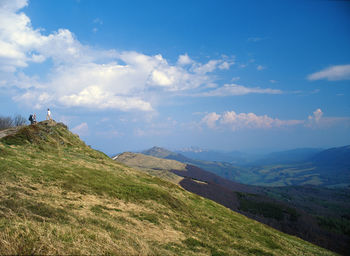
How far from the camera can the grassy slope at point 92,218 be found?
10266 mm

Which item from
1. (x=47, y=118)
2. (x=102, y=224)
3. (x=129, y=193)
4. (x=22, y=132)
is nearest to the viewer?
(x=102, y=224)

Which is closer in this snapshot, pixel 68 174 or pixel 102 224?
pixel 102 224

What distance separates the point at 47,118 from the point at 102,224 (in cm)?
4901

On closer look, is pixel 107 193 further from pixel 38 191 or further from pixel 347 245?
pixel 347 245

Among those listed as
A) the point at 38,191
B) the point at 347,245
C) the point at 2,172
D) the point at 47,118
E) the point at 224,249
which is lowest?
the point at 347,245

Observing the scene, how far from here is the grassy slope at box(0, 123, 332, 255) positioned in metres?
10.3

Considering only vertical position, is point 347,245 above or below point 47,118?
below

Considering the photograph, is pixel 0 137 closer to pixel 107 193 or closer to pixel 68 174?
pixel 68 174

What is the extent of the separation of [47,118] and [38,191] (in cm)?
4145

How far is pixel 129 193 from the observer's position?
27250 mm

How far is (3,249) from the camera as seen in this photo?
835cm

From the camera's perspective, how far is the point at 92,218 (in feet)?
53.4

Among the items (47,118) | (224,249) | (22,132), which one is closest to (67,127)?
(47,118)

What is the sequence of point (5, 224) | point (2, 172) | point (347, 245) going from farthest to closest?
point (347, 245) → point (2, 172) → point (5, 224)
